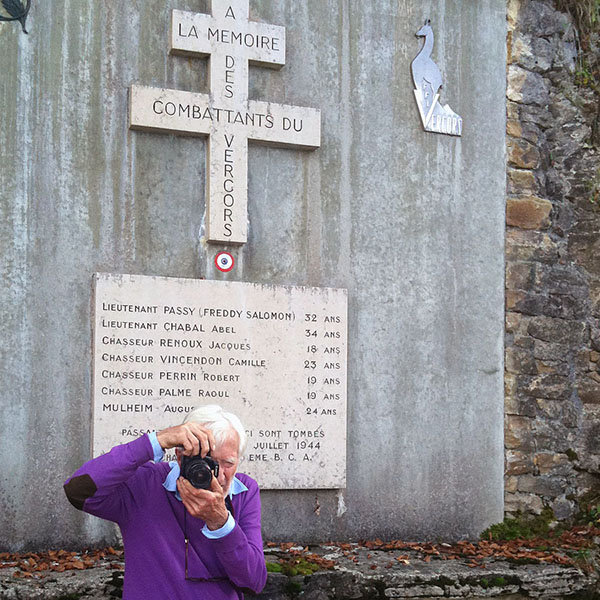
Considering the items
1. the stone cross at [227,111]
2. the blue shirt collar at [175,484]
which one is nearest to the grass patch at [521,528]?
the stone cross at [227,111]

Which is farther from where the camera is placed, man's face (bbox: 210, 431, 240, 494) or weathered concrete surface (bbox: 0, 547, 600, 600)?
weathered concrete surface (bbox: 0, 547, 600, 600)

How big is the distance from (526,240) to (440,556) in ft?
6.26

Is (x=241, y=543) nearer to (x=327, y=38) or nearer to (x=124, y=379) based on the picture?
(x=124, y=379)

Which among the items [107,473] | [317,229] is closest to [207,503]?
[107,473]

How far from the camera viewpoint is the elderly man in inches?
117

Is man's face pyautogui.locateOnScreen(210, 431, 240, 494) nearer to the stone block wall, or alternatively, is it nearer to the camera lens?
the camera lens

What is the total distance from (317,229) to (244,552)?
264cm

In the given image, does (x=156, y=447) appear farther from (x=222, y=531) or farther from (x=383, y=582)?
(x=383, y=582)

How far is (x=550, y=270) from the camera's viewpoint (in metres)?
5.92

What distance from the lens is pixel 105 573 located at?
14.2ft

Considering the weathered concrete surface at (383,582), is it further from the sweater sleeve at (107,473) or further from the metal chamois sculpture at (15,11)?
the metal chamois sculpture at (15,11)

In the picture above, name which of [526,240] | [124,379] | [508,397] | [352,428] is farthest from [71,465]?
→ [526,240]

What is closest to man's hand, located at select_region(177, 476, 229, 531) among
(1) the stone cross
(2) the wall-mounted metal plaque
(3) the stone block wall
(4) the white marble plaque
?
(4) the white marble plaque

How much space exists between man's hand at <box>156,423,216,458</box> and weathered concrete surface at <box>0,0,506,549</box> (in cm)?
190
